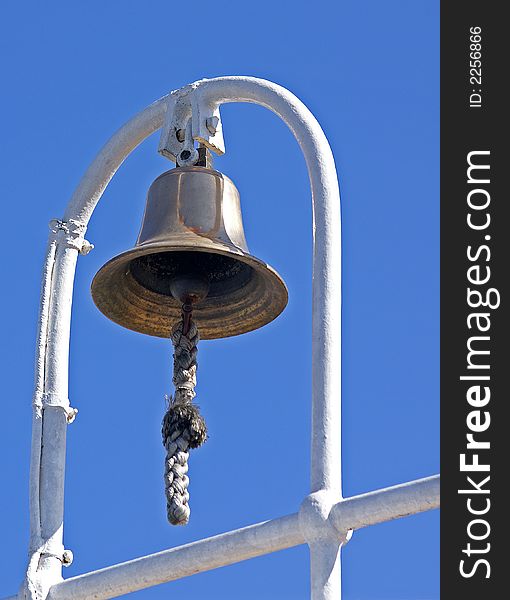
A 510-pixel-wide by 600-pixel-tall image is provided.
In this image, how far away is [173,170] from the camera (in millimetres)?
11102

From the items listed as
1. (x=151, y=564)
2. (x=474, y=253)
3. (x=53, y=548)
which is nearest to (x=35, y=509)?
(x=53, y=548)

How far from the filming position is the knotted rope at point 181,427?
9938 millimetres

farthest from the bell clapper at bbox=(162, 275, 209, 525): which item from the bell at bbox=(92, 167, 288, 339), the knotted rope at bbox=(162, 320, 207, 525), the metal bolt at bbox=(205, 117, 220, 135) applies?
the metal bolt at bbox=(205, 117, 220, 135)

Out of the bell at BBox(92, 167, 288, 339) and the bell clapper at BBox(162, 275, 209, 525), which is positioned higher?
the bell at BBox(92, 167, 288, 339)

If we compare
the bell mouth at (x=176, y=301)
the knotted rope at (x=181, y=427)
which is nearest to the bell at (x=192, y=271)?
the bell mouth at (x=176, y=301)

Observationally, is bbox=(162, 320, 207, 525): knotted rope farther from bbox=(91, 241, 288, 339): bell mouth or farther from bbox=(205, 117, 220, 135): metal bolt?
bbox=(205, 117, 220, 135): metal bolt

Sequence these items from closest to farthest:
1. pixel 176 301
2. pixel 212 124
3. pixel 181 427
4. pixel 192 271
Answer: pixel 181 427 → pixel 212 124 → pixel 192 271 → pixel 176 301

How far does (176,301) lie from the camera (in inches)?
446

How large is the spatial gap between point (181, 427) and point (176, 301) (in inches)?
49.9

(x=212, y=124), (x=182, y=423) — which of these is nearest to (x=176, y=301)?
(x=212, y=124)

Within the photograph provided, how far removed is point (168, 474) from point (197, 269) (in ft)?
4.96

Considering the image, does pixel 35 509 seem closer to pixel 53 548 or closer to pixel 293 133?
pixel 53 548

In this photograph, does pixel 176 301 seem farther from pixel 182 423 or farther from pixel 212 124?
pixel 182 423

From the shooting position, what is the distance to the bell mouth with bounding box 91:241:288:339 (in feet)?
36.6
